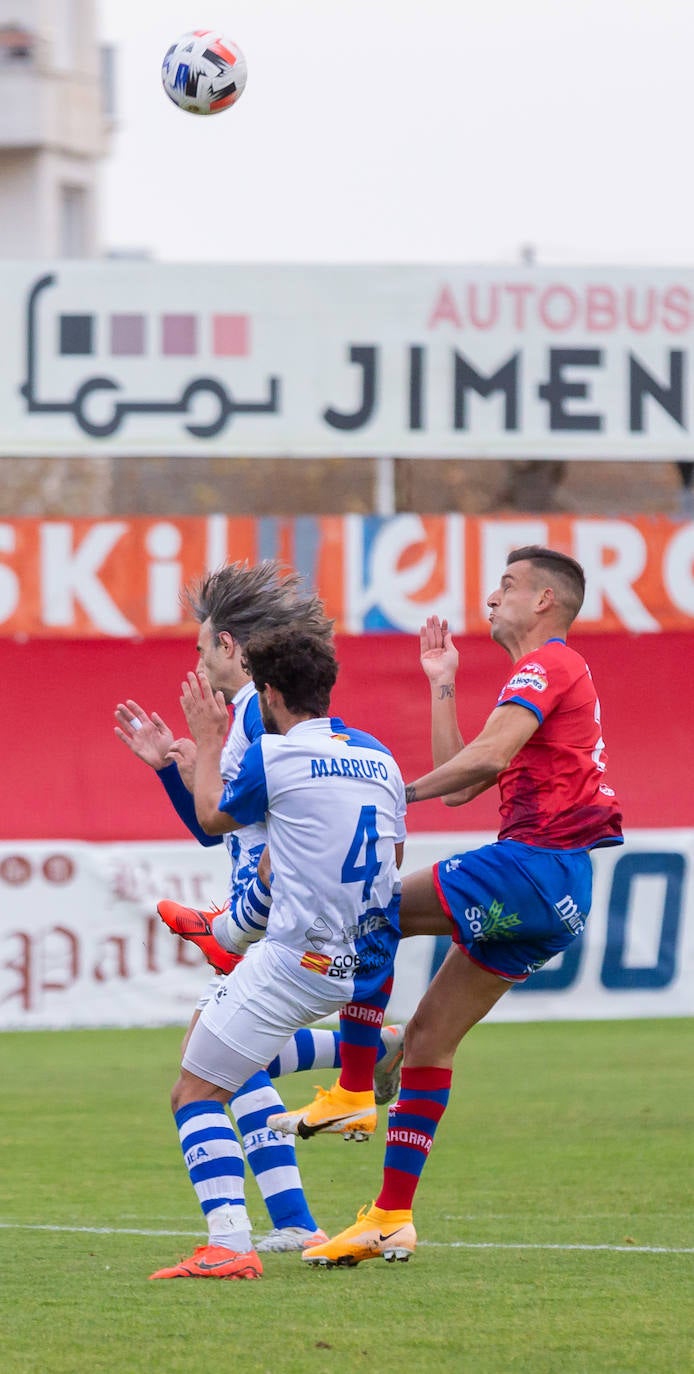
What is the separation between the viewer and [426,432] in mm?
14727

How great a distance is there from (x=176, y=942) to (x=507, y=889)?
713cm

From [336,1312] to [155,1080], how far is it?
5.75 metres

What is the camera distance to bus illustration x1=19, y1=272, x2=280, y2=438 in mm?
14375

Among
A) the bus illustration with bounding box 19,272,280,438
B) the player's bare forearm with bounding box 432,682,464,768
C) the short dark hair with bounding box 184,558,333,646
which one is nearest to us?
the short dark hair with bounding box 184,558,333,646

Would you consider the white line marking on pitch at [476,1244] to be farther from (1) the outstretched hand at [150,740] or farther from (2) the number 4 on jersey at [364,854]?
(1) the outstretched hand at [150,740]

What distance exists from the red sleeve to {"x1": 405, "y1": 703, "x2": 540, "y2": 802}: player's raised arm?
3 centimetres

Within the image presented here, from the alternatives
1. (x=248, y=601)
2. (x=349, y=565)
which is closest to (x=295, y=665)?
(x=248, y=601)

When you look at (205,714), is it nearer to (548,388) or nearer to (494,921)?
(494,921)

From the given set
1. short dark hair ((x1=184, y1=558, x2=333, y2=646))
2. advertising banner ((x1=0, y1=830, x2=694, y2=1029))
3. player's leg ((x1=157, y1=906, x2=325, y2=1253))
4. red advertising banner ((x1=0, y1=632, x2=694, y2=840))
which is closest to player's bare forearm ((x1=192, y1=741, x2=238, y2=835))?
short dark hair ((x1=184, y1=558, x2=333, y2=646))

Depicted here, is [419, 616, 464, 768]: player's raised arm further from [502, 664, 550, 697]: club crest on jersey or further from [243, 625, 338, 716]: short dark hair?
[243, 625, 338, 716]: short dark hair

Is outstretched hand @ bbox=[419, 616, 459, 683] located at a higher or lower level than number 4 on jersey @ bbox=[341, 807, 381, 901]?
higher

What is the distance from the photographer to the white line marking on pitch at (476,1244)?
6.24 metres

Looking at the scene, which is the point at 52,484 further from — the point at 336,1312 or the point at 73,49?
the point at 73,49

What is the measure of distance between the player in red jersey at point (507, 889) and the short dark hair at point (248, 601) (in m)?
0.63
